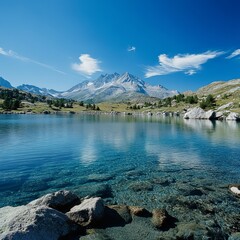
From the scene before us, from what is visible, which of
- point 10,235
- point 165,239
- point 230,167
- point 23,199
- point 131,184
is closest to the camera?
point 10,235

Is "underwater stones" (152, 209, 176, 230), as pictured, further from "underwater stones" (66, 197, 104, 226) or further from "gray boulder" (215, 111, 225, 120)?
"gray boulder" (215, 111, 225, 120)

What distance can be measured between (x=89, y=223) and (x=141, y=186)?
1079cm

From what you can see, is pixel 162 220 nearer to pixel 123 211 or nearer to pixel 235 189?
pixel 123 211

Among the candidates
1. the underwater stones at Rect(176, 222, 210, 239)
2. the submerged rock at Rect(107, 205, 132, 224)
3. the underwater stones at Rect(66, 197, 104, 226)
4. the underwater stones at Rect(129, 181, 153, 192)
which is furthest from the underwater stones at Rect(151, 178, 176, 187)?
the underwater stones at Rect(66, 197, 104, 226)

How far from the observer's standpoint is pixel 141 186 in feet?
93.6

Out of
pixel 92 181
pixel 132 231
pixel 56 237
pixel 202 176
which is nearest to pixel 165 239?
pixel 132 231

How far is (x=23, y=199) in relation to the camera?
24.8 meters

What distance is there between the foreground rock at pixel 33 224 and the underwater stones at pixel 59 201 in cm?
309

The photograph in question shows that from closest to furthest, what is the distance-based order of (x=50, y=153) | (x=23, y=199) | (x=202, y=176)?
(x=23, y=199) → (x=202, y=176) → (x=50, y=153)

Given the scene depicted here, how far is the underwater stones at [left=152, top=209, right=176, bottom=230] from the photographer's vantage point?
19359 millimetres

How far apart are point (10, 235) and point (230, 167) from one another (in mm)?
35585

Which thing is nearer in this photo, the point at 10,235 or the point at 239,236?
the point at 10,235

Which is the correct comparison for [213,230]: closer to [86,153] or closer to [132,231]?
[132,231]

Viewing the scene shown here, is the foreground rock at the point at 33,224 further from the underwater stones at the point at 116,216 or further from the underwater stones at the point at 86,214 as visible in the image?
the underwater stones at the point at 116,216
